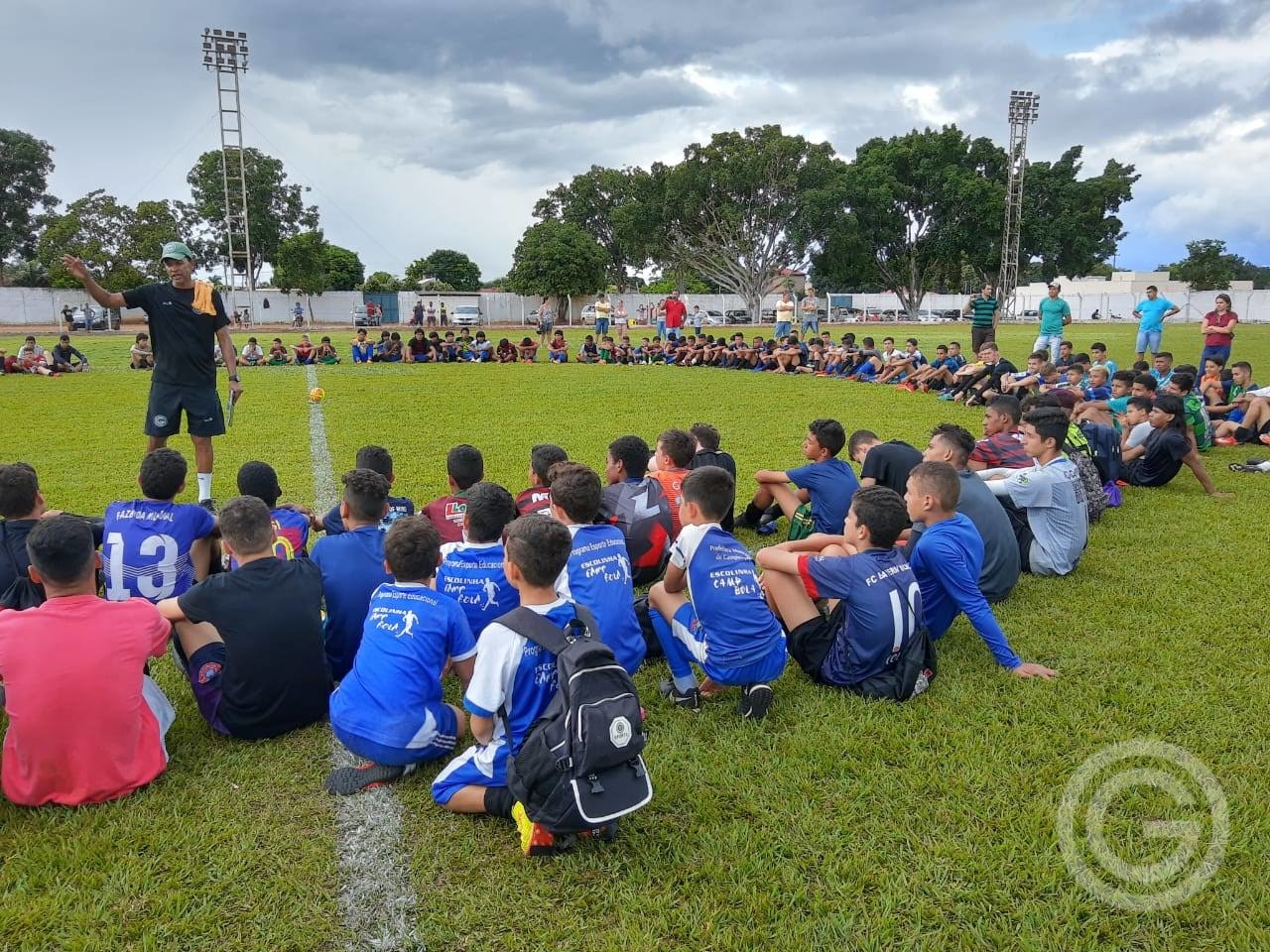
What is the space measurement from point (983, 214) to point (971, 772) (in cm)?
5155

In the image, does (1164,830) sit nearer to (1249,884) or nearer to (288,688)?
(1249,884)

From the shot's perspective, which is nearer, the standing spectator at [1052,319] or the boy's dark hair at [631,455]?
the boy's dark hair at [631,455]

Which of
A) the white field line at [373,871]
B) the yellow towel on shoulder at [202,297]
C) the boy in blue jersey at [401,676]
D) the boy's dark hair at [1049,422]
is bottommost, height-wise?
the white field line at [373,871]

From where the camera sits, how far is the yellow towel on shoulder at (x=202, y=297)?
23.1 ft

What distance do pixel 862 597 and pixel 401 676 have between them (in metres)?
2.03

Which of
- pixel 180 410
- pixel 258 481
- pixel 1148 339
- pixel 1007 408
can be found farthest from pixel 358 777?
pixel 1148 339

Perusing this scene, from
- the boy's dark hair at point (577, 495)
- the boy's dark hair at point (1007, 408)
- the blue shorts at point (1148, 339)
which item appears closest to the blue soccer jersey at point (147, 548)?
the boy's dark hair at point (577, 495)

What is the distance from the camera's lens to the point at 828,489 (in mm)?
5562

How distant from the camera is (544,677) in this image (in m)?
2.96

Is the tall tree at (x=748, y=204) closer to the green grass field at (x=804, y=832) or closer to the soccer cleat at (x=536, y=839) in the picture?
the green grass field at (x=804, y=832)

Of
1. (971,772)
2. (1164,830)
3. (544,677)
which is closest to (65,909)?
(544,677)

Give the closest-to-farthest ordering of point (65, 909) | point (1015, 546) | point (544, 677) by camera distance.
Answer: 1. point (65, 909)
2. point (544, 677)
3. point (1015, 546)

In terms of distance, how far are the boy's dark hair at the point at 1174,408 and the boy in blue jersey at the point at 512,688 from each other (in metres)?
7.16

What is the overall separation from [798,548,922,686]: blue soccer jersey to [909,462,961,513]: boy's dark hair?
0.54 m
